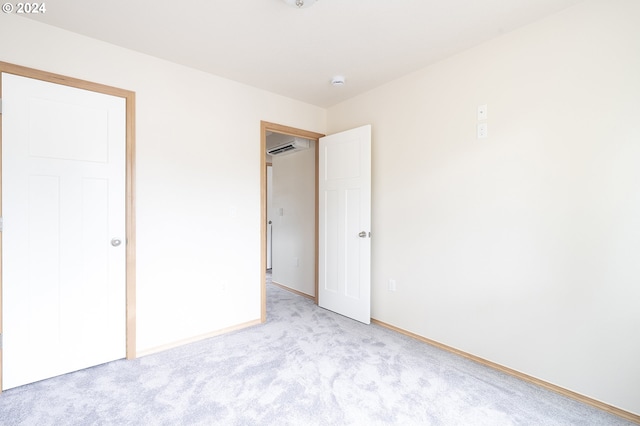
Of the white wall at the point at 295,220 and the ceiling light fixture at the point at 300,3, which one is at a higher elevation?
the ceiling light fixture at the point at 300,3

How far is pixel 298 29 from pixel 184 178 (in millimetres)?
1557

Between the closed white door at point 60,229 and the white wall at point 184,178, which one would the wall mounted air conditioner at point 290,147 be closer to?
the white wall at point 184,178

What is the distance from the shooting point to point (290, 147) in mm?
4016

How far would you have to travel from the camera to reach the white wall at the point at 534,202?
1676 mm

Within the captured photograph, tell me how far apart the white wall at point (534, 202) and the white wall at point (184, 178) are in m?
1.57

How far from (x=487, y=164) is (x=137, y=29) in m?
2.78

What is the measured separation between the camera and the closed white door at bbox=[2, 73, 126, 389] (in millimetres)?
1902

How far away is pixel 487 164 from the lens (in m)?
2.23

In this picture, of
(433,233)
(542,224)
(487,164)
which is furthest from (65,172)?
(542,224)

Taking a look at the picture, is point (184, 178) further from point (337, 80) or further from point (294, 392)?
point (294, 392)

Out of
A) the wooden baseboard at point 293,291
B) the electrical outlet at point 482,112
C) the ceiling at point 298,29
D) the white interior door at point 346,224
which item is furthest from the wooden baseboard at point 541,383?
the ceiling at point 298,29

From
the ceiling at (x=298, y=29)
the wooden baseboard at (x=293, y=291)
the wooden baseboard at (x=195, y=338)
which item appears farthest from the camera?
the wooden baseboard at (x=293, y=291)

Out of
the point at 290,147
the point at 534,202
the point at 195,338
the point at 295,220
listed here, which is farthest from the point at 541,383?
the point at 290,147

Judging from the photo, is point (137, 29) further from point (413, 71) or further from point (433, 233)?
point (433, 233)
